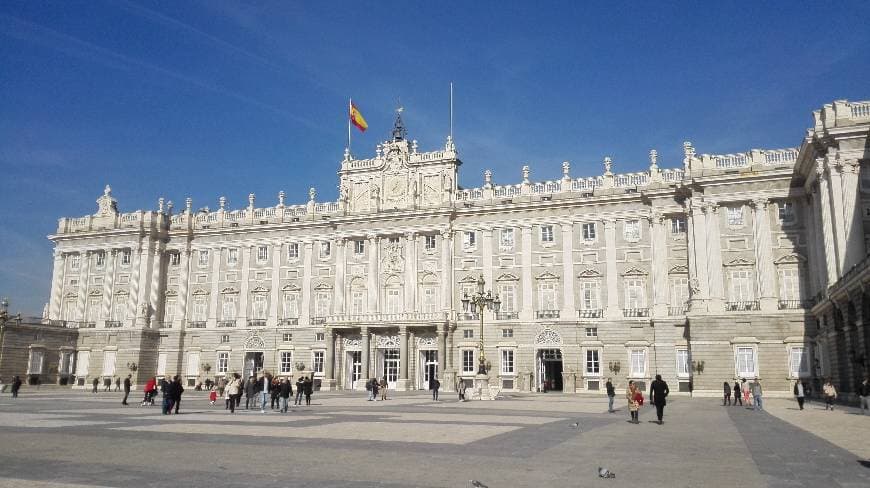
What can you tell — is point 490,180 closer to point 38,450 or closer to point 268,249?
point 268,249

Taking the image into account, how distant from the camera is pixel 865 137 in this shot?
3728 cm

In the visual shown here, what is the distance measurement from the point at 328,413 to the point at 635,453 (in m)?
15.5

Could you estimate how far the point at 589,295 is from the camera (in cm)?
5241

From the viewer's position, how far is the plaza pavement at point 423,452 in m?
10.9

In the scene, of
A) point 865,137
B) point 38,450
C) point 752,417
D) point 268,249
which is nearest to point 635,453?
point 38,450

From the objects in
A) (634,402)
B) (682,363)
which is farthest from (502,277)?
(634,402)

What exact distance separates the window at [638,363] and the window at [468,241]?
15.2 meters

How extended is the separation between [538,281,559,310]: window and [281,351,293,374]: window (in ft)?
74.6

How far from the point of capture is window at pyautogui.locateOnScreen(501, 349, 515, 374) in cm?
5331

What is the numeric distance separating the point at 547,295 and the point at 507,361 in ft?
19.6

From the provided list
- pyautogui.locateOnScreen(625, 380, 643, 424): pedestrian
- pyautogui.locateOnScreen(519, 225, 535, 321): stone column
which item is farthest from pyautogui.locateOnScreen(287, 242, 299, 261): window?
pyautogui.locateOnScreen(625, 380, 643, 424): pedestrian

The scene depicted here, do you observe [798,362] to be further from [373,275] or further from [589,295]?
[373,275]

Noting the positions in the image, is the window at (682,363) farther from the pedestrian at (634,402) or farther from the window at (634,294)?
the pedestrian at (634,402)

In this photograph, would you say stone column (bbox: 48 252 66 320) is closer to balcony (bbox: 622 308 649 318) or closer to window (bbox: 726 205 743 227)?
balcony (bbox: 622 308 649 318)
